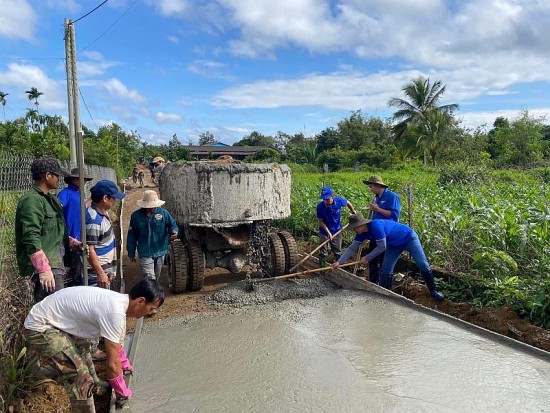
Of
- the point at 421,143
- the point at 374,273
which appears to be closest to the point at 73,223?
the point at 374,273

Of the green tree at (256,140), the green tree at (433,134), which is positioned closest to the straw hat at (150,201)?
the green tree at (433,134)

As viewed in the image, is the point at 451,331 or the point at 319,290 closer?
the point at 451,331

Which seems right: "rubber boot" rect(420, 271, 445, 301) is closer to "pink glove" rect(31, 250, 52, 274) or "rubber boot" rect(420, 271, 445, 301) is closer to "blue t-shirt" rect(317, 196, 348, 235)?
"blue t-shirt" rect(317, 196, 348, 235)

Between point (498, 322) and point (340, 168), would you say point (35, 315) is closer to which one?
point (498, 322)

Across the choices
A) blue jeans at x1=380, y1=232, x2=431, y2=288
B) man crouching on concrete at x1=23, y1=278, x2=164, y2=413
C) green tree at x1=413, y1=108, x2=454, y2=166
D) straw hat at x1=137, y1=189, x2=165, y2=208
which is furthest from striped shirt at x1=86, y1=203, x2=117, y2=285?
green tree at x1=413, y1=108, x2=454, y2=166

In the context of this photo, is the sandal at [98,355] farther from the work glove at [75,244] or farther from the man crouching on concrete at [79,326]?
the man crouching on concrete at [79,326]

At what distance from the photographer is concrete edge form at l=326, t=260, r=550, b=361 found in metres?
3.86

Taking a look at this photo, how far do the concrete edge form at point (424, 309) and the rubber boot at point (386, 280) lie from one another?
206 millimetres

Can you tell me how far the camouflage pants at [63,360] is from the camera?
9.08 ft

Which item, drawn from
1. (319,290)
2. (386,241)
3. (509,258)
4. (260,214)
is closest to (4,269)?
(260,214)

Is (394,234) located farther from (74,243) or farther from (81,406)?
(81,406)

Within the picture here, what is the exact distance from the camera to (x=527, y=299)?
15.3 ft

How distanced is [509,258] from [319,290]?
229cm

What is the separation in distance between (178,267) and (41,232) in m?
2.71
